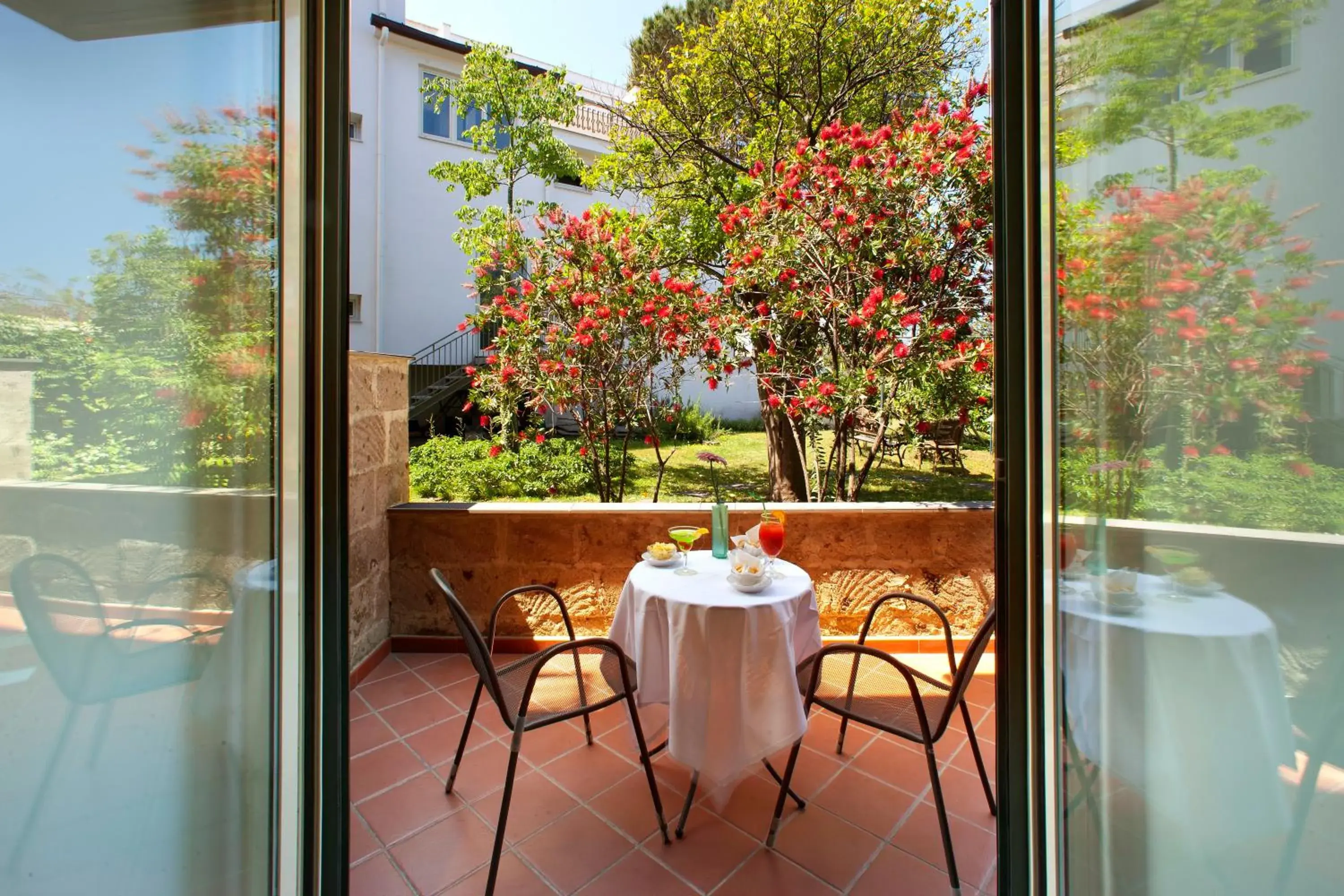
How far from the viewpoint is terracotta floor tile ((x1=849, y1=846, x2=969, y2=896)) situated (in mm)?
1720

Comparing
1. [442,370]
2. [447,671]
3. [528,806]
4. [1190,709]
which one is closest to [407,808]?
[528,806]

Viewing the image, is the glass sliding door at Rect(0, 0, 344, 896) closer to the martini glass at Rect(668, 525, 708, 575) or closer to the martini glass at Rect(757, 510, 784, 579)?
the martini glass at Rect(668, 525, 708, 575)

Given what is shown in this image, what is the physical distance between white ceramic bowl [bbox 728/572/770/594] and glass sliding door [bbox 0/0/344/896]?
1215mm

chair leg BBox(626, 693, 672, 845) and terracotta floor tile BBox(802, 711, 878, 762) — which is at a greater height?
chair leg BBox(626, 693, 672, 845)

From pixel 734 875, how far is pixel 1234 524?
1.58 m

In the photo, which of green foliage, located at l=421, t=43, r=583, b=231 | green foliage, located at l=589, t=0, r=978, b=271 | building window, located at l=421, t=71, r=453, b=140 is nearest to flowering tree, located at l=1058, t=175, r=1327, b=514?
green foliage, located at l=589, t=0, r=978, b=271

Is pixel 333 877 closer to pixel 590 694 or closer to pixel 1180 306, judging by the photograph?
pixel 590 694

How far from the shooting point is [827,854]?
1.86 meters

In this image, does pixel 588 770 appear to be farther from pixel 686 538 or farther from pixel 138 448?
pixel 138 448

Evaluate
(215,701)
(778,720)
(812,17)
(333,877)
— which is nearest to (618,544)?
(778,720)

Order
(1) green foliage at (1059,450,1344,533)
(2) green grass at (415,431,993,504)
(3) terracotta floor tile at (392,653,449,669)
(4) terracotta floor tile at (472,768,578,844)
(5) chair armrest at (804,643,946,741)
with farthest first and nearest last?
1. (2) green grass at (415,431,993,504)
2. (3) terracotta floor tile at (392,653,449,669)
3. (4) terracotta floor tile at (472,768,578,844)
4. (5) chair armrest at (804,643,946,741)
5. (1) green foliage at (1059,450,1344,533)

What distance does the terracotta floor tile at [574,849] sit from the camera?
1775 millimetres

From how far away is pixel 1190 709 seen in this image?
0.90m

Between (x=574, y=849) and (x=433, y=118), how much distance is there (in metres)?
11.3
